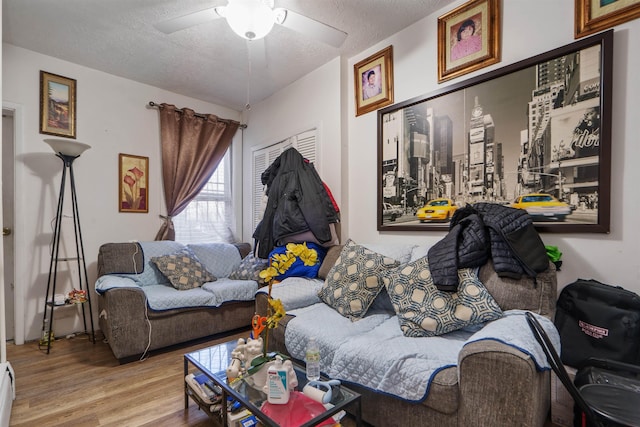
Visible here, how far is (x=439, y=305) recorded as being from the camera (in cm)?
162

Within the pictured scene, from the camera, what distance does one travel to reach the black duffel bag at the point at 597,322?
1.36m

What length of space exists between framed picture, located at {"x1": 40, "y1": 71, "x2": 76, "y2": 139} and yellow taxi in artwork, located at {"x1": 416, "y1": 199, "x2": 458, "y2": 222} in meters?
3.30

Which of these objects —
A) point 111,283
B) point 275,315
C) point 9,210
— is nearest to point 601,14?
point 275,315

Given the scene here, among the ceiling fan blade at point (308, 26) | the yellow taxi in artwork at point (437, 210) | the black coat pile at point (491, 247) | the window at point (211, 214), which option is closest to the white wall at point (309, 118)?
the window at point (211, 214)

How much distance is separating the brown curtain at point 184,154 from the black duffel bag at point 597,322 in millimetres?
3466

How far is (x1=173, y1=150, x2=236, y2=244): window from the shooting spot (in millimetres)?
3660


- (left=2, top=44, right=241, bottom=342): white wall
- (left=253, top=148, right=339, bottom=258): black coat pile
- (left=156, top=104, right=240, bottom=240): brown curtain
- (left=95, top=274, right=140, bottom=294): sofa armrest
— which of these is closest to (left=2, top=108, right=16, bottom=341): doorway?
(left=2, top=44, right=241, bottom=342): white wall

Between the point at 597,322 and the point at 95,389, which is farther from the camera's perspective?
the point at 95,389

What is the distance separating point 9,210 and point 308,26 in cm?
306

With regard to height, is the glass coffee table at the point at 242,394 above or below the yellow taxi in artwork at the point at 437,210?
below

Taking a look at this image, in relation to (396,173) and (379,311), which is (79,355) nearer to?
(379,311)

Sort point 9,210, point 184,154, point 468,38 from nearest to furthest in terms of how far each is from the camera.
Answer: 1. point 468,38
2. point 9,210
3. point 184,154

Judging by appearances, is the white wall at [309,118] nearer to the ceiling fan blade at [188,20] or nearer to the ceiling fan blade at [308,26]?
the ceiling fan blade at [308,26]

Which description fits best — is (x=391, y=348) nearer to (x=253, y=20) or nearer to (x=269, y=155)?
(x=253, y=20)
